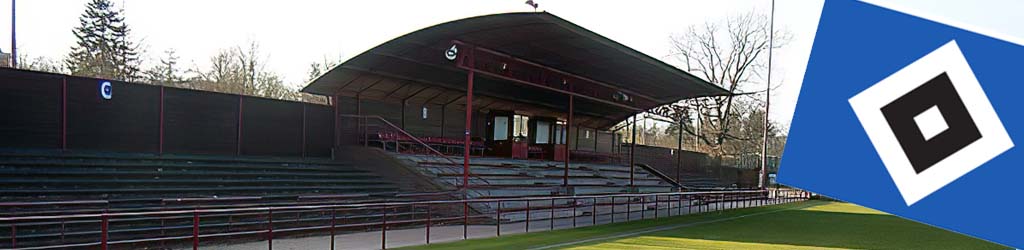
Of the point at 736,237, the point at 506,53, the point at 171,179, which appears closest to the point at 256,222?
the point at 171,179

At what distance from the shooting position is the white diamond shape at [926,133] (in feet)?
10.8

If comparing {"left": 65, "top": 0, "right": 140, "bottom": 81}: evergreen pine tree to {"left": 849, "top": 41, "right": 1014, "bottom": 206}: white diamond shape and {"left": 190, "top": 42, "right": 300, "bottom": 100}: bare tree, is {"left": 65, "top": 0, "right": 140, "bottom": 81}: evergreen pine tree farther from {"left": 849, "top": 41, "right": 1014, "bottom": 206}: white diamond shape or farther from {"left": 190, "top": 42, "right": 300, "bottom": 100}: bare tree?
{"left": 849, "top": 41, "right": 1014, "bottom": 206}: white diamond shape

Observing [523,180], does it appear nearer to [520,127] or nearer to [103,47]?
[520,127]

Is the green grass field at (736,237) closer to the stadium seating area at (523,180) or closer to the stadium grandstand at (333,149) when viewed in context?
the stadium grandstand at (333,149)

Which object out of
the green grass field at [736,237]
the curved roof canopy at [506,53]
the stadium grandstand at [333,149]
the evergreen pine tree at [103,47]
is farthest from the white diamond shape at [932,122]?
the evergreen pine tree at [103,47]

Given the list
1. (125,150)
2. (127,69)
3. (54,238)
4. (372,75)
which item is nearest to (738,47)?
(372,75)

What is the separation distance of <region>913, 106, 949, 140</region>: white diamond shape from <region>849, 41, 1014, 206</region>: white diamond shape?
27 mm

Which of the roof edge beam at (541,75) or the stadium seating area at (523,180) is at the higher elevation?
the roof edge beam at (541,75)

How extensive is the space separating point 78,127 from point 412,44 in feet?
27.3

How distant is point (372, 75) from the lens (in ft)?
71.8

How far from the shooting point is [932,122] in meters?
3.36

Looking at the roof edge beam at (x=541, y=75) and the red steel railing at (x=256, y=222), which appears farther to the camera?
the roof edge beam at (x=541, y=75)

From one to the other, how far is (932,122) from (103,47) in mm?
48860

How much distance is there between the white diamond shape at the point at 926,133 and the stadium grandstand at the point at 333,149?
29.1 feet
